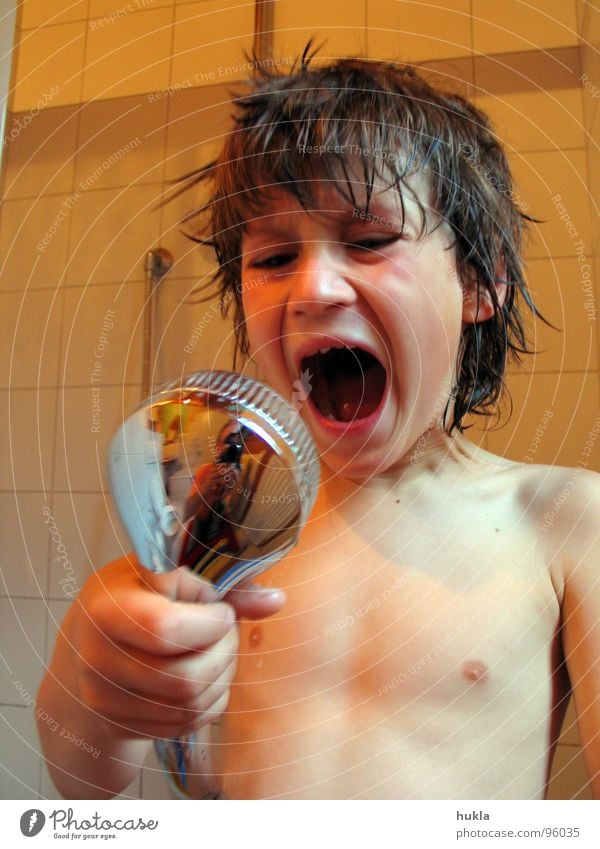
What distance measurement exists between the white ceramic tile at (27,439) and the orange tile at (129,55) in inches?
7.9

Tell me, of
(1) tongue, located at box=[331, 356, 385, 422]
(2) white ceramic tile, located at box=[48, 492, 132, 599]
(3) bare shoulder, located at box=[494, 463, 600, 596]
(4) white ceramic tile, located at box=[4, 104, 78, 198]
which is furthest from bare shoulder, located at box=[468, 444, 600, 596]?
(4) white ceramic tile, located at box=[4, 104, 78, 198]

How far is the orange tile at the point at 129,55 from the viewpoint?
396 millimetres

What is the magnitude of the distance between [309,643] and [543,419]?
0.62 feet

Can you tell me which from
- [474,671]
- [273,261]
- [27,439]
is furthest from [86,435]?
[474,671]

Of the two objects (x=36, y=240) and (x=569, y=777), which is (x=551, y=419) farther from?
(x=36, y=240)

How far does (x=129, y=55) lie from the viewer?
399 mm

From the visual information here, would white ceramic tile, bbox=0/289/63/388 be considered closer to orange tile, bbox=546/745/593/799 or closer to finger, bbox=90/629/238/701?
finger, bbox=90/629/238/701

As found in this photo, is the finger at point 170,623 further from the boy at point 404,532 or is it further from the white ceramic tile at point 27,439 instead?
the white ceramic tile at point 27,439

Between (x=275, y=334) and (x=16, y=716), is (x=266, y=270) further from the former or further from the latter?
(x=16, y=716)

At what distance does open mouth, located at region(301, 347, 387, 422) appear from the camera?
34 centimetres

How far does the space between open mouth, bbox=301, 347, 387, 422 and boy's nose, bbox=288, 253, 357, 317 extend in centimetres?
2

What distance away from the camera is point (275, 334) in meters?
0.35

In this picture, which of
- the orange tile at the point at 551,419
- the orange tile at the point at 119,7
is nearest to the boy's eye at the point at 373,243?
the orange tile at the point at 551,419

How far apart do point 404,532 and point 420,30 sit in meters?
0.30
